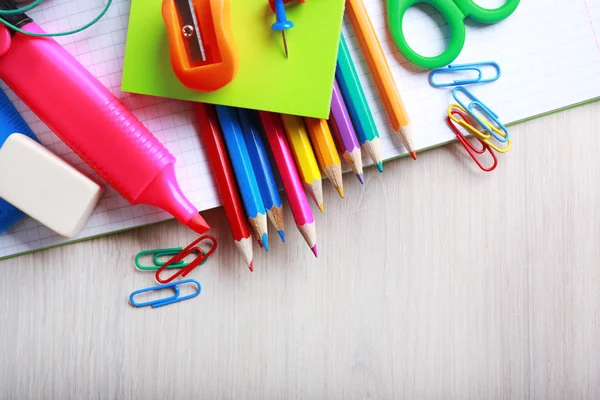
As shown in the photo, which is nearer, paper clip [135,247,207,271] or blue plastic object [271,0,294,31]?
blue plastic object [271,0,294,31]

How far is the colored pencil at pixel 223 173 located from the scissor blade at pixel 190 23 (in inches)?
3.1

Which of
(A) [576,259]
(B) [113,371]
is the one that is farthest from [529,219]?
(B) [113,371]

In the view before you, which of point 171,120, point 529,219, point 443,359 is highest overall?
point 171,120

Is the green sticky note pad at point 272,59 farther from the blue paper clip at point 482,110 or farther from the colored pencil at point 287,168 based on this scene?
the blue paper clip at point 482,110

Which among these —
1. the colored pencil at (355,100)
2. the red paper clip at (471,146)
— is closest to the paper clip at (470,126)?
the red paper clip at (471,146)

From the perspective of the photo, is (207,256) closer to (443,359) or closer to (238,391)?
(238,391)

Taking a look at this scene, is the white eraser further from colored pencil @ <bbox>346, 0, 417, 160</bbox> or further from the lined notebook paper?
colored pencil @ <bbox>346, 0, 417, 160</bbox>

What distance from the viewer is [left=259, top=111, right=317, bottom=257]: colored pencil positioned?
0.71m

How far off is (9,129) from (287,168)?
1.23 ft

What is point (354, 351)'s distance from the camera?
78 centimetres

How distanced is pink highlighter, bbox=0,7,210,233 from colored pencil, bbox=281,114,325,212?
0.16 meters

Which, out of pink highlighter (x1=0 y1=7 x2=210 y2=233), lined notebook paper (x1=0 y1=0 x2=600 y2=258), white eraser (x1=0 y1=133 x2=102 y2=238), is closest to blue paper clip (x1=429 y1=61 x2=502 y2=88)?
lined notebook paper (x1=0 y1=0 x2=600 y2=258)

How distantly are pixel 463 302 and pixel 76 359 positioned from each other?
1.88ft

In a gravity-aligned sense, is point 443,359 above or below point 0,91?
below
